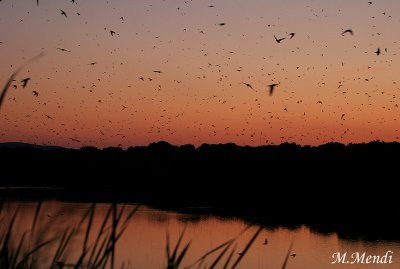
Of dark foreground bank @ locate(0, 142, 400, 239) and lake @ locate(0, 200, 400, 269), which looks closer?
lake @ locate(0, 200, 400, 269)

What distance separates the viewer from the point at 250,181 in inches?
3556

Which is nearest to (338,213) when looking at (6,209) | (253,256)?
(253,256)

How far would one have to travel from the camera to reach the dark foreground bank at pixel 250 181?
56.2 metres

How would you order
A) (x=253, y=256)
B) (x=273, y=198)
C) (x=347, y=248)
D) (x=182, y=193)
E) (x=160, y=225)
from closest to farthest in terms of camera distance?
(x=253, y=256) → (x=347, y=248) → (x=160, y=225) → (x=273, y=198) → (x=182, y=193)

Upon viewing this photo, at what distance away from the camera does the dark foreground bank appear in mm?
56188

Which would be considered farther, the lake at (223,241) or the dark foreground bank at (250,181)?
the dark foreground bank at (250,181)

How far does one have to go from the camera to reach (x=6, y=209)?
448 centimetres

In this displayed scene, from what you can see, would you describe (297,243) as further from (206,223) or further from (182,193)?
(182,193)

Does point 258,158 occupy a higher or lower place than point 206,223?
higher

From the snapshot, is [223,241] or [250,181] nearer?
[223,241]

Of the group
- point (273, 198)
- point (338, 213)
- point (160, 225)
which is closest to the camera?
point (160, 225)

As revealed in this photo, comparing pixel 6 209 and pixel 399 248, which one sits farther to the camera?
pixel 399 248

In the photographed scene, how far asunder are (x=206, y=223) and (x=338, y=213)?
17.8 metres

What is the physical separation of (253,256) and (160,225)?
1273 centimetres
